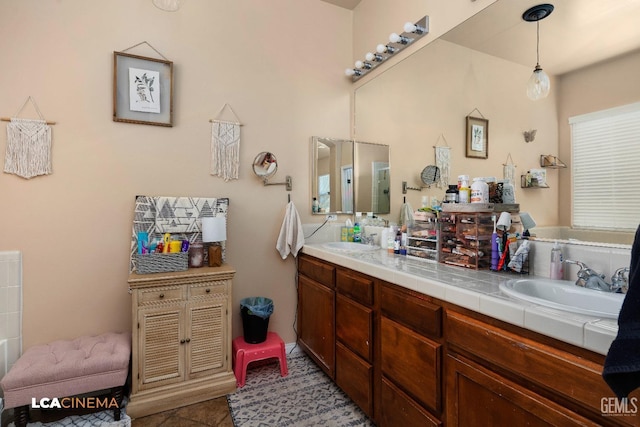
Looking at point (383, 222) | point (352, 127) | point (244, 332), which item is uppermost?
point (352, 127)

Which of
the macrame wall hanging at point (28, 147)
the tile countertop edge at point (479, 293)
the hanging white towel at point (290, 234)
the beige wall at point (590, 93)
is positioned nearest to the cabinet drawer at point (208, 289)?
the hanging white towel at point (290, 234)

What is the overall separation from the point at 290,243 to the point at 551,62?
6.44ft

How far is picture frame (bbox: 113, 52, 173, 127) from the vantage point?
6.89 feet

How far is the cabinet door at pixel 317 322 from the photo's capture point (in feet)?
6.89

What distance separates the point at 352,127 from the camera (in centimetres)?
291

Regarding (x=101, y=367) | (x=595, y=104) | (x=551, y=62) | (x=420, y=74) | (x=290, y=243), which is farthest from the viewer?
(x=290, y=243)

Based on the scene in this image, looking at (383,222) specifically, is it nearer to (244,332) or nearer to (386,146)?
(386,146)

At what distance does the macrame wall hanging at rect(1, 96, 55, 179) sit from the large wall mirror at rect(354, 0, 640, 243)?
7.95 feet

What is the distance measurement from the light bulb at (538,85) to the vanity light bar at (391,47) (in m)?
0.86

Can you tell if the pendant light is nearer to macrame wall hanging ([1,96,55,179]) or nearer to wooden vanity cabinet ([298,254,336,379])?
wooden vanity cabinet ([298,254,336,379])

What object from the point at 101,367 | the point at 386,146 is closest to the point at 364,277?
the point at 386,146

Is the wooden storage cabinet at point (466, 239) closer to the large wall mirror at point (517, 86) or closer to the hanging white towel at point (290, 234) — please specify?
the large wall mirror at point (517, 86)

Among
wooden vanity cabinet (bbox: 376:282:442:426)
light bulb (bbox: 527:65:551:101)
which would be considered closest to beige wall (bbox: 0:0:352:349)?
wooden vanity cabinet (bbox: 376:282:442:426)

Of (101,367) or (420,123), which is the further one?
(420,123)
